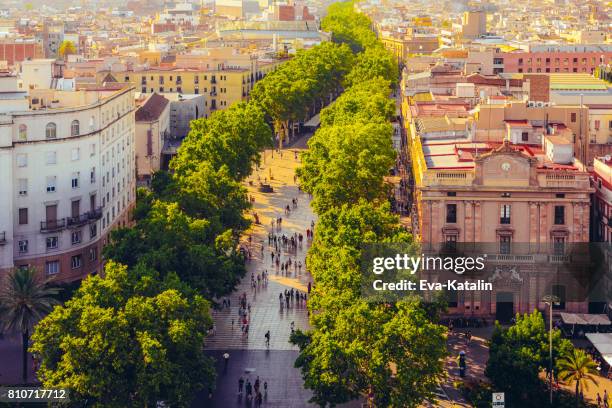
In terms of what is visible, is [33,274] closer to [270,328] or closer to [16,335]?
[16,335]

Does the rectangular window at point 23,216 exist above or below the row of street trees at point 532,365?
above

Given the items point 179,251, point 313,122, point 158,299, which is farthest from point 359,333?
point 313,122

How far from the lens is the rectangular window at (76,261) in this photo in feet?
273

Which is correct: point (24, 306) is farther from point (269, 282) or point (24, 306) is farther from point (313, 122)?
point (313, 122)

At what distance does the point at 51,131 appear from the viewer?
82.2 metres

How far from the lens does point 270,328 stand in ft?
260

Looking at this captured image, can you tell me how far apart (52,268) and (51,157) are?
7.62 meters

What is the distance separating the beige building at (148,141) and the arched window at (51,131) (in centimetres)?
3919

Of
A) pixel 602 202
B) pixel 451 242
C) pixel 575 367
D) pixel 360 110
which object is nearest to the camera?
pixel 575 367

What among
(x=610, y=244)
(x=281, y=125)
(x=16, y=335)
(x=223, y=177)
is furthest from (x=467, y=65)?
(x=16, y=335)

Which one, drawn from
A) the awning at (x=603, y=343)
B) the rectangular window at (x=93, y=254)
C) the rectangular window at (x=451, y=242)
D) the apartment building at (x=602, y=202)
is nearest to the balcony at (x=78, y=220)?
the rectangular window at (x=93, y=254)

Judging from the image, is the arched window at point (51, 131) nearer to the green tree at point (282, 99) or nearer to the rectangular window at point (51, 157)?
the rectangular window at point (51, 157)

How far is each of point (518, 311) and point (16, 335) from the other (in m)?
32.6

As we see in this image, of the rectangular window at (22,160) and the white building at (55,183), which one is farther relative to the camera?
the rectangular window at (22,160)
